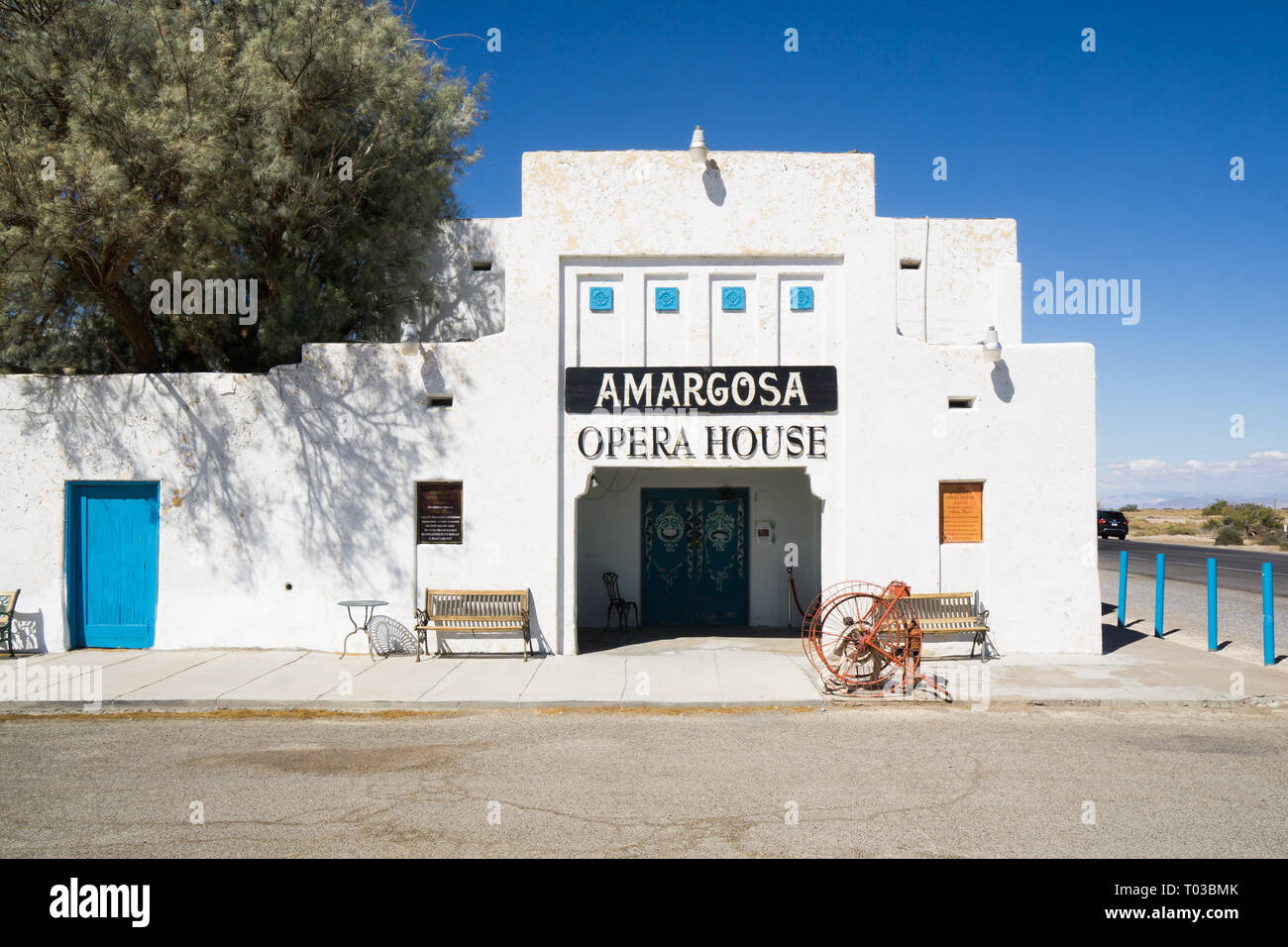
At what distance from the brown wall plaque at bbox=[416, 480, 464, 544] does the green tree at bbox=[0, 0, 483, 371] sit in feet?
12.4

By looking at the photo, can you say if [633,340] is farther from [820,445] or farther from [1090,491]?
[1090,491]

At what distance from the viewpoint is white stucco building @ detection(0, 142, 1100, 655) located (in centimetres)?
1312

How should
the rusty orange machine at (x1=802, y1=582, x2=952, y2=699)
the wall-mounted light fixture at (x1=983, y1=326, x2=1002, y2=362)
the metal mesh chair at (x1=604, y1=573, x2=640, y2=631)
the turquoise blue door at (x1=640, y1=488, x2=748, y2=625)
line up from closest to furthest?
the rusty orange machine at (x1=802, y1=582, x2=952, y2=699)
the wall-mounted light fixture at (x1=983, y1=326, x2=1002, y2=362)
the metal mesh chair at (x1=604, y1=573, x2=640, y2=631)
the turquoise blue door at (x1=640, y1=488, x2=748, y2=625)

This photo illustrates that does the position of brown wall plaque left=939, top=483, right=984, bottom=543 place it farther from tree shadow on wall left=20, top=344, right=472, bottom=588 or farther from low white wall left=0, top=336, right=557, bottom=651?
tree shadow on wall left=20, top=344, right=472, bottom=588

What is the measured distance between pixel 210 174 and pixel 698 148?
6.89 meters

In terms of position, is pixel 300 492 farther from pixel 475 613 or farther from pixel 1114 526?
pixel 1114 526

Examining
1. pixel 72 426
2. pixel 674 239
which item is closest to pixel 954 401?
pixel 674 239

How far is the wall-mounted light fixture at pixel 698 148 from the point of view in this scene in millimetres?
13070

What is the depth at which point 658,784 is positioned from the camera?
24.7 ft

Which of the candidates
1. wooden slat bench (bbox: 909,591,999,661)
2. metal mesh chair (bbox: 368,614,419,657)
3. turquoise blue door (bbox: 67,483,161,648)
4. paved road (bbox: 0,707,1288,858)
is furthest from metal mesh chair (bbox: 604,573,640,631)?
turquoise blue door (bbox: 67,483,161,648)

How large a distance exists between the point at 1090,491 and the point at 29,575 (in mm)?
15275

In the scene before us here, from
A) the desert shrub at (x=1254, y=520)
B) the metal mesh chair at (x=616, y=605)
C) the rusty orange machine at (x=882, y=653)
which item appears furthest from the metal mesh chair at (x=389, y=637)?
the desert shrub at (x=1254, y=520)

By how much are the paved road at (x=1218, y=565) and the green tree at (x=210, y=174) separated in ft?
70.2
